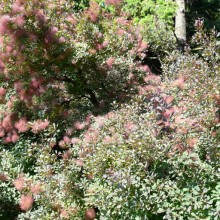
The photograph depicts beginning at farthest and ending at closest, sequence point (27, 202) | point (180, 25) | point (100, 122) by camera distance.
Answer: point (180, 25) → point (100, 122) → point (27, 202)

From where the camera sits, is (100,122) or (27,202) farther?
(100,122)

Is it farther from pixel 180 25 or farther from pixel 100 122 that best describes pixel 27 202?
pixel 180 25

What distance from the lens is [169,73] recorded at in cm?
512

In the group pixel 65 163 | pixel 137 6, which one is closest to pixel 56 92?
pixel 65 163

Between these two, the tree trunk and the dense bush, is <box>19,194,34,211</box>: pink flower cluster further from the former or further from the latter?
the tree trunk

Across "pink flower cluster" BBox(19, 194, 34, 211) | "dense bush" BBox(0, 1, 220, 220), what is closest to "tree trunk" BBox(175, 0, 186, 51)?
"dense bush" BBox(0, 1, 220, 220)

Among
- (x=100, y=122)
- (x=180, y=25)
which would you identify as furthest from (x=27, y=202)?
(x=180, y=25)

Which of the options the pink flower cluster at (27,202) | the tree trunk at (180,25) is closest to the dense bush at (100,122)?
the pink flower cluster at (27,202)

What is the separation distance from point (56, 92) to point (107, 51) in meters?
1.07

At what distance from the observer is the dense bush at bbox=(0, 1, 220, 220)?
2.90 meters

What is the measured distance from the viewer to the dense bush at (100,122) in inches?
114

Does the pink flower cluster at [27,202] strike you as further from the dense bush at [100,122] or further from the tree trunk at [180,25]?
the tree trunk at [180,25]

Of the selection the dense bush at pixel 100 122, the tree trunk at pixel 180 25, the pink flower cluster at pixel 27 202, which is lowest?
the pink flower cluster at pixel 27 202

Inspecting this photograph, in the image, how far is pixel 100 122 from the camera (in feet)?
13.2
